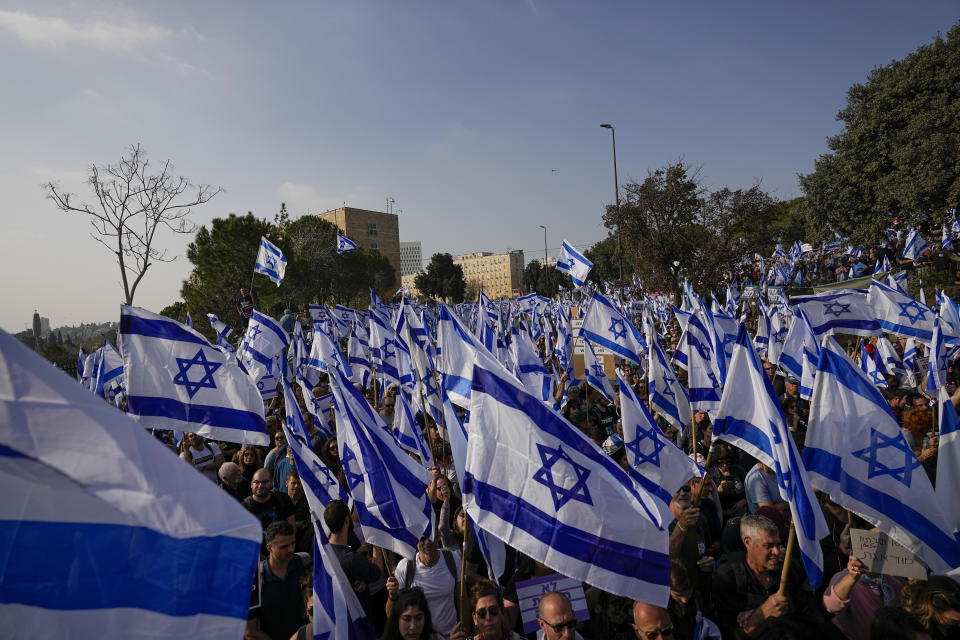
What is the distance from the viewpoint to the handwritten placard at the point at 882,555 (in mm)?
3299

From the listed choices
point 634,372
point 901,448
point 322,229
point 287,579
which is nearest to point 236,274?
point 322,229

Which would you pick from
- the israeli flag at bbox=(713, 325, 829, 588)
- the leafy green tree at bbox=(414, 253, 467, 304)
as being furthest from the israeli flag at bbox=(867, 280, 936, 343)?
the leafy green tree at bbox=(414, 253, 467, 304)

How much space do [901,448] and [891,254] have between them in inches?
1045

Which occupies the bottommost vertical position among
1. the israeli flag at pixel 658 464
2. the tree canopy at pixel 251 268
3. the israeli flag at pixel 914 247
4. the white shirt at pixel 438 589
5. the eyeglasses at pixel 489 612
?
the white shirt at pixel 438 589

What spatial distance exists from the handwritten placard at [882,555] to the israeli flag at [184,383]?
492 cm

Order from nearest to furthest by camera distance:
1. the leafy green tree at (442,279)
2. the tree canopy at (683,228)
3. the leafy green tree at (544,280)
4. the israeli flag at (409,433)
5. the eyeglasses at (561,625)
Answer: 1. the eyeglasses at (561,625)
2. the israeli flag at (409,433)
3. the tree canopy at (683,228)
4. the leafy green tree at (442,279)
5. the leafy green tree at (544,280)

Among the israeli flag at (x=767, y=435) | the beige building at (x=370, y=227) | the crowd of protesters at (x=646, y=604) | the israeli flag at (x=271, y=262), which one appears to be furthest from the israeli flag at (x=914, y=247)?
the beige building at (x=370, y=227)

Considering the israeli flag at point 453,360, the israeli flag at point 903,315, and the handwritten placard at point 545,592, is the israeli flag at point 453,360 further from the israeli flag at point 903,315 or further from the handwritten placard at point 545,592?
the israeli flag at point 903,315

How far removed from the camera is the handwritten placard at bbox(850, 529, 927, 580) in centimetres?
330

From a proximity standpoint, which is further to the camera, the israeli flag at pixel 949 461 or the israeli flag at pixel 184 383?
the israeli flag at pixel 184 383

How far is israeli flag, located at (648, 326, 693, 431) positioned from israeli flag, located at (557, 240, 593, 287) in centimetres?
472

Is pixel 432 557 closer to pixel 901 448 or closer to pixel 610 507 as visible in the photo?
pixel 610 507

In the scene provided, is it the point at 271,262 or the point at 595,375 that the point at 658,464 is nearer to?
the point at 595,375

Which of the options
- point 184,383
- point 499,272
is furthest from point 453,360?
point 499,272
